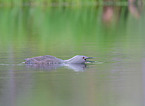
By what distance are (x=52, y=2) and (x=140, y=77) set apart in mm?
34361

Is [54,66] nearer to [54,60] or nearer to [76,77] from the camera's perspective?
[54,60]

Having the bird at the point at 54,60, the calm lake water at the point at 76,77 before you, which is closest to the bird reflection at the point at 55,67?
the calm lake water at the point at 76,77

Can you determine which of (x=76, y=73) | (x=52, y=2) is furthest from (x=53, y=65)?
(x=52, y=2)

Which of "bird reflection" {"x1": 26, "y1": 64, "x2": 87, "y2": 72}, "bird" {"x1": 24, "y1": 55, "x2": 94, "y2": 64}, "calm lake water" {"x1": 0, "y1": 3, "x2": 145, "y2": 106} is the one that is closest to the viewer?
"calm lake water" {"x1": 0, "y1": 3, "x2": 145, "y2": 106}

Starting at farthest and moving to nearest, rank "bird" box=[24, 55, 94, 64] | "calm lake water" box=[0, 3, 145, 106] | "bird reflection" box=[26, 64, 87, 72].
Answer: "bird" box=[24, 55, 94, 64] → "bird reflection" box=[26, 64, 87, 72] → "calm lake water" box=[0, 3, 145, 106]

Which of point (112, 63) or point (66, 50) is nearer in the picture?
point (112, 63)

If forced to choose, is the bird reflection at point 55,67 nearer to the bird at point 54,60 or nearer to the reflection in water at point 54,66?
the reflection in water at point 54,66

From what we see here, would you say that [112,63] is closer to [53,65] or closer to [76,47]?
[53,65]

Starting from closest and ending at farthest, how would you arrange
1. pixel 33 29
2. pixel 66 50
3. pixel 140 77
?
pixel 140 77 < pixel 66 50 < pixel 33 29

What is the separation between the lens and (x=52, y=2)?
42688mm

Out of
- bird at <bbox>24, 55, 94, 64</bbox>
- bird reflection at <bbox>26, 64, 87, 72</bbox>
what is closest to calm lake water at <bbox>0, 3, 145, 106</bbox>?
bird reflection at <bbox>26, 64, 87, 72</bbox>

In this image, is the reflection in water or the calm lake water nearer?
the calm lake water

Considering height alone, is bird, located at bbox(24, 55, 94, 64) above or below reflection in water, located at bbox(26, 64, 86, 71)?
above

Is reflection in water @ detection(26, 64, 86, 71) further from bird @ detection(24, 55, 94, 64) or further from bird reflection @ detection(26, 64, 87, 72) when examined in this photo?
bird @ detection(24, 55, 94, 64)
